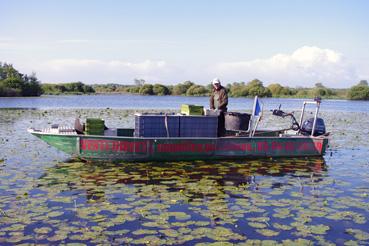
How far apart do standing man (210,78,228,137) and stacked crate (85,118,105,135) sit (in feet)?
11.8

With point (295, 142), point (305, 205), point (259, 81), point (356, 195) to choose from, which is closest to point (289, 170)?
point (295, 142)

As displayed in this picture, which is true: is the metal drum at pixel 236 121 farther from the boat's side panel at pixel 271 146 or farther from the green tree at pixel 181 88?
the green tree at pixel 181 88

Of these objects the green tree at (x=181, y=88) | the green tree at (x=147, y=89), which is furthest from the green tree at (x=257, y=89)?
the green tree at (x=147, y=89)

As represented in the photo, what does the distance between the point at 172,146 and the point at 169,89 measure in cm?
10042

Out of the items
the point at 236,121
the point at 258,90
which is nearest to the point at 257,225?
the point at 236,121

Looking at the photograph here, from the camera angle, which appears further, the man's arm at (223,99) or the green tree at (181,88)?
the green tree at (181,88)

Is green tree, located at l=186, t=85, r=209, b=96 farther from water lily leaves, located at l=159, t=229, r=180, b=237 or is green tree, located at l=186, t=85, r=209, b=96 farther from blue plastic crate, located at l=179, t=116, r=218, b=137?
water lily leaves, located at l=159, t=229, r=180, b=237

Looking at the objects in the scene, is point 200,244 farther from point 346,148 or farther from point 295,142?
point 346,148

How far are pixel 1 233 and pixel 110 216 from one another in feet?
5.96

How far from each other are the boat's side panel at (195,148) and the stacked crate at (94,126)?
22.9 inches

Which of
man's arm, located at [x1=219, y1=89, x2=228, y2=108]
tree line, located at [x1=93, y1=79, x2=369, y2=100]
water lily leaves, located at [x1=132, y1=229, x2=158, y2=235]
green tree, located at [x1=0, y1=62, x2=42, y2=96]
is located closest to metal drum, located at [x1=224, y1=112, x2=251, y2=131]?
man's arm, located at [x1=219, y1=89, x2=228, y2=108]

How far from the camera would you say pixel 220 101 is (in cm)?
1348

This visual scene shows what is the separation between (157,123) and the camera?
12.4m

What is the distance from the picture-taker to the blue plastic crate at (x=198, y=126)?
1267cm
